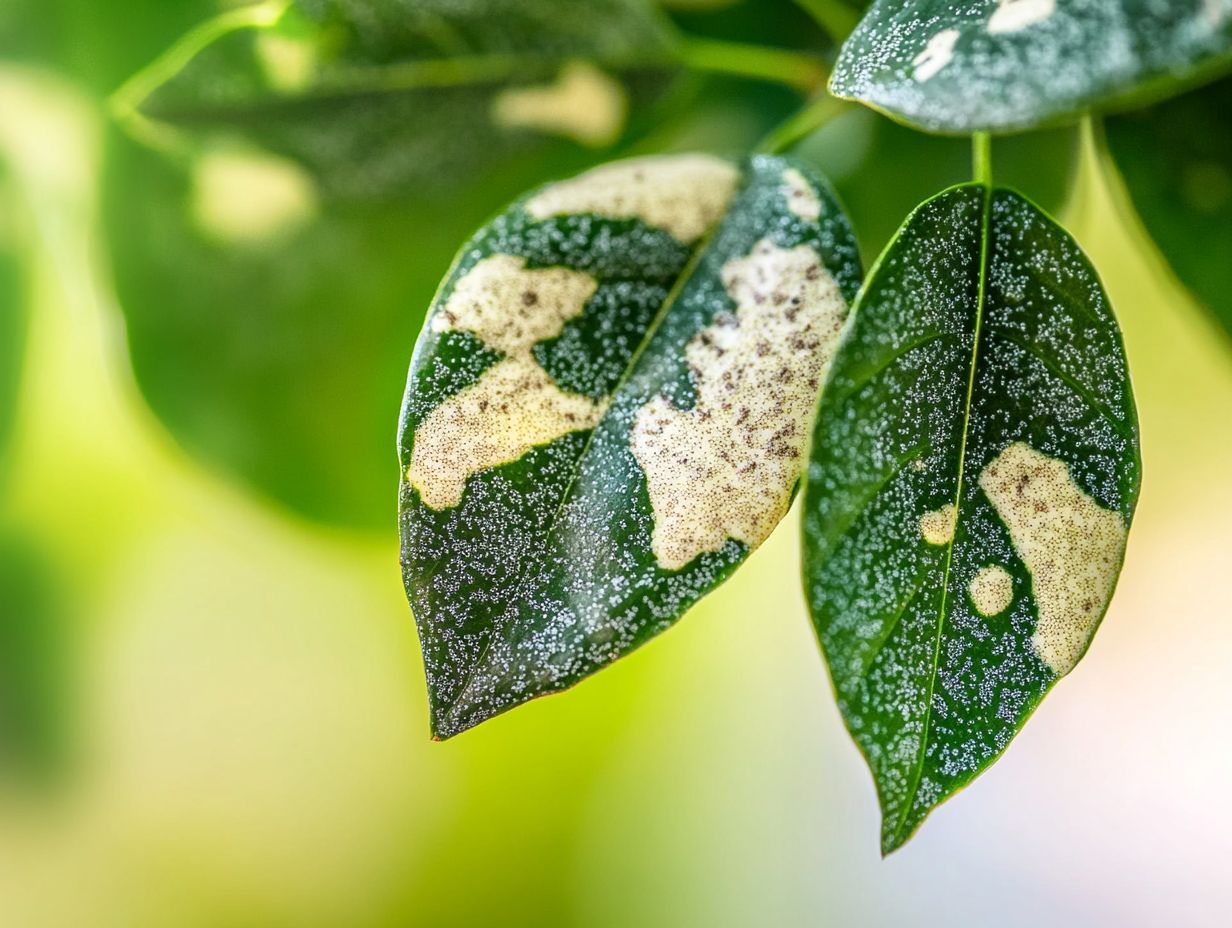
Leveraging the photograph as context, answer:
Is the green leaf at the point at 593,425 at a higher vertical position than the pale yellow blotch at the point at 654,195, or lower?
lower

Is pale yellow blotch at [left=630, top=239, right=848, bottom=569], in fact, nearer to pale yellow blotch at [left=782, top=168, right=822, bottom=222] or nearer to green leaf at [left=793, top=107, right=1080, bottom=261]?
pale yellow blotch at [left=782, top=168, right=822, bottom=222]

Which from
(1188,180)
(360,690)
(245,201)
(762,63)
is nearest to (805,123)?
(762,63)

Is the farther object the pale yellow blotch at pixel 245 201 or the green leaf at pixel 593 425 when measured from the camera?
the pale yellow blotch at pixel 245 201

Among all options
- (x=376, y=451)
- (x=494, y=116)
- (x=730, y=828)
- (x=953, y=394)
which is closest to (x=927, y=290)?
(x=953, y=394)

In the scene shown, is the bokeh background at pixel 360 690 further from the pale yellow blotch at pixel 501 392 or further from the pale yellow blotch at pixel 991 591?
the pale yellow blotch at pixel 991 591

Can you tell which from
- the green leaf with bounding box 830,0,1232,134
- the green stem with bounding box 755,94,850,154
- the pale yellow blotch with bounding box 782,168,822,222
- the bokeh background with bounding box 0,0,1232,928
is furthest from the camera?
the bokeh background with bounding box 0,0,1232,928

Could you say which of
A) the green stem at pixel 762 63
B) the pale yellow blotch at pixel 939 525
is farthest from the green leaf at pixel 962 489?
the green stem at pixel 762 63

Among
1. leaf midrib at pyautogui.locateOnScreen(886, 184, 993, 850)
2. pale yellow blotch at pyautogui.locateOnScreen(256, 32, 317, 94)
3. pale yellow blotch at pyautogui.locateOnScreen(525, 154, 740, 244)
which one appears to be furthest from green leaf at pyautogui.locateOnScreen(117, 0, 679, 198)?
leaf midrib at pyautogui.locateOnScreen(886, 184, 993, 850)

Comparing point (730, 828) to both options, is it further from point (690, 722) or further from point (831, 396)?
point (831, 396)
